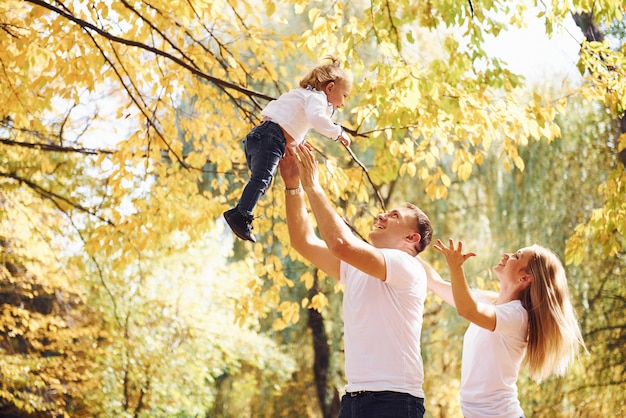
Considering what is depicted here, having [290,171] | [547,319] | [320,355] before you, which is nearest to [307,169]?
[290,171]

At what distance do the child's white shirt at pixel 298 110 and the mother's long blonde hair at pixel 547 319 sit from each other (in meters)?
1.03

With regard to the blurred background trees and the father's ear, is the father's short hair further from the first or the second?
the blurred background trees

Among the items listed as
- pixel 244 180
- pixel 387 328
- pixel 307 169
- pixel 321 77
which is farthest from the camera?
pixel 244 180

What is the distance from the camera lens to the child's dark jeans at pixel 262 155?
115 inches

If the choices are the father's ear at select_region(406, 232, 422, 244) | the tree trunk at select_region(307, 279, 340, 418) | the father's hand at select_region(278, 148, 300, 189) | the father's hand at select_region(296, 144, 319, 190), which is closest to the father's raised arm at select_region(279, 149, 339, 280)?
the father's hand at select_region(278, 148, 300, 189)

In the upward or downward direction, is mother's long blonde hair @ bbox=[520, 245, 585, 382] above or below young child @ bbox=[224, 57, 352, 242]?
below

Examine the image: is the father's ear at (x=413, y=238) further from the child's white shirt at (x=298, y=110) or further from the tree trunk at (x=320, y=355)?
the tree trunk at (x=320, y=355)

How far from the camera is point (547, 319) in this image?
3.03 metres

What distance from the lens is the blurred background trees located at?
4.85 metres

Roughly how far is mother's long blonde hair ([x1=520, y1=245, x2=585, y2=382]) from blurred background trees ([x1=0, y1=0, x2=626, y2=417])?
0.90 metres

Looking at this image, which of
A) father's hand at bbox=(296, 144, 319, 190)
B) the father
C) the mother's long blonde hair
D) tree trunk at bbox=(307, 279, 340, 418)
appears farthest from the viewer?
tree trunk at bbox=(307, 279, 340, 418)

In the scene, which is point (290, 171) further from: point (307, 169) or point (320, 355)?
point (320, 355)

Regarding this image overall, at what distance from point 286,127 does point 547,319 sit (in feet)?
Answer: 4.22

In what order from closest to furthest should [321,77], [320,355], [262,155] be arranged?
[262,155], [321,77], [320,355]
